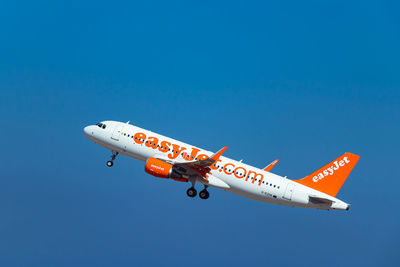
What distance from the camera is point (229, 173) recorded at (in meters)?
64.1

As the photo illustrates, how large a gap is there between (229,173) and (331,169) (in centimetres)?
1154

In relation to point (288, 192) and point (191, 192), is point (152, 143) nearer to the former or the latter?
point (191, 192)

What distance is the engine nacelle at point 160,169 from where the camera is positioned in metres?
63.0

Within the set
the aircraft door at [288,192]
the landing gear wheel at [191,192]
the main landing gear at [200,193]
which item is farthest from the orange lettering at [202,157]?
the aircraft door at [288,192]

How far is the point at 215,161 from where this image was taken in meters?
61.5

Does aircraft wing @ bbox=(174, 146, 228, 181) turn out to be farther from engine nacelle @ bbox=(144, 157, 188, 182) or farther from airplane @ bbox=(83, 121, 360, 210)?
engine nacelle @ bbox=(144, 157, 188, 182)

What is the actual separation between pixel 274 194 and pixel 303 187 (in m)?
3.37

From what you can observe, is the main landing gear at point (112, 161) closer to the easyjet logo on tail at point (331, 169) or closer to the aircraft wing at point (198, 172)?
the aircraft wing at point (198, 172)

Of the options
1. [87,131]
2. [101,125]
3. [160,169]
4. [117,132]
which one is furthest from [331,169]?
[87,131]

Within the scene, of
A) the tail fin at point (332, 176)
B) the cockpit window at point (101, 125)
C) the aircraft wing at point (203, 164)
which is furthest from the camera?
the cockpit window at point (101, 125)

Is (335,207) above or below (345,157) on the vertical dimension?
below

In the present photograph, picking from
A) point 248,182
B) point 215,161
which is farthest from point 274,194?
point 215,161

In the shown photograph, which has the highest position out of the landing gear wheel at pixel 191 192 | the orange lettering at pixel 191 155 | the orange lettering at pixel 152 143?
the orange lettering at pixel 152 143

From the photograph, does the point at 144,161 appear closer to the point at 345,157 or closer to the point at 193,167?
the point at 193,167
